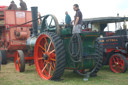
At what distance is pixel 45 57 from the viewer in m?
5.42

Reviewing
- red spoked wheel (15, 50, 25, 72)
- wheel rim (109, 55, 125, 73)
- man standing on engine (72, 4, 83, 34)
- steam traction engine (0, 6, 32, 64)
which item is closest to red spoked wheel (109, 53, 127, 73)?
wheel rim (109, 55, 125, 73)

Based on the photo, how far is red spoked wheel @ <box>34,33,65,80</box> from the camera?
16.0ft

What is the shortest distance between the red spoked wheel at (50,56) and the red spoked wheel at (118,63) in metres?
2.32

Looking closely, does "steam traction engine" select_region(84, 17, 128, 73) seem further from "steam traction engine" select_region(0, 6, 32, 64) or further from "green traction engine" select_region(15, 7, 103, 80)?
"steam traction engine" select_region(0, 6, 32, 64)

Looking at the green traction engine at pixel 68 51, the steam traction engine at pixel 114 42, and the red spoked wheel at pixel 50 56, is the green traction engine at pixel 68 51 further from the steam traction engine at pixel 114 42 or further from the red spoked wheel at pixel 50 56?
the steam traction engine at pixel 114 42

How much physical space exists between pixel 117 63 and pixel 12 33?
483cm

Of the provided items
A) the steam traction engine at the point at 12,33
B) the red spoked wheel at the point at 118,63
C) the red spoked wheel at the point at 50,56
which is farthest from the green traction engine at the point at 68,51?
the steam traction engine at the point at 12,33

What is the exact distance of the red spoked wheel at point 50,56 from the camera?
4.89 m

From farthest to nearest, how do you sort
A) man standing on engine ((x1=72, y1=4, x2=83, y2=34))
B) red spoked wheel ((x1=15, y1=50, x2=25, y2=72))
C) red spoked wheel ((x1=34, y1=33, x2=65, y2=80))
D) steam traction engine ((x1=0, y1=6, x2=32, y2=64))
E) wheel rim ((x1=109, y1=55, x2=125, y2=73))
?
steam traction engine ((x1=0, y1=6, x2=32, y2=64)), red spoked wheel ((x1=15, y1=50, x2=25, y2=72)), wheel rim ((x1=109, y1=55, x2=125, y2=73)), man standing on engine ((x1=72, y1=4, x2=83, y2=34)), red spoked wheel ((x1=34, y1=33, x2=65, y2=80))

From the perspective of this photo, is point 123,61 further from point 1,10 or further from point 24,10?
point 1,10

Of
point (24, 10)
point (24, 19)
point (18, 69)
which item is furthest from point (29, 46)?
point (24, 10)

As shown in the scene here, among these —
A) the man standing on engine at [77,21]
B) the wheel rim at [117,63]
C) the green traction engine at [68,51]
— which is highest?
the man standing on engine at [77,21]

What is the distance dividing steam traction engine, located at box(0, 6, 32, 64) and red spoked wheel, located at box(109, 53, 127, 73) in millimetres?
3940

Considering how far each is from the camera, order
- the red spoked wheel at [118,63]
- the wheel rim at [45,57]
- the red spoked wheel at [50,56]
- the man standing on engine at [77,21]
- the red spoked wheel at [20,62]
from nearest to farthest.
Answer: the red spoked wheel at [50,56]
the man standing on engine at [77,21]
the wheel rim at [45,57]
the red spoked wheel at [118,63]
the red spoked wheel at [20,62]
